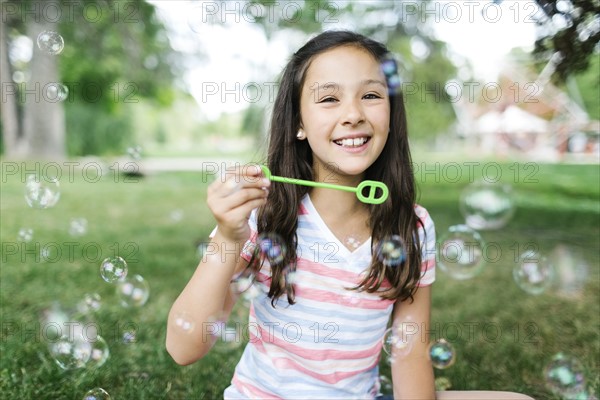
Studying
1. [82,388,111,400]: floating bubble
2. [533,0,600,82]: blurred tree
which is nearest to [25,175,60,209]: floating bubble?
[82,388,111,400]: floating bubble

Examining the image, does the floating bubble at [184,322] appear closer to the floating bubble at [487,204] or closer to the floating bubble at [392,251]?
the floating bubble at [392,251]

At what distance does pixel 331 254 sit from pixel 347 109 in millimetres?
411

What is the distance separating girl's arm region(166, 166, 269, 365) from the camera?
4.07 feet

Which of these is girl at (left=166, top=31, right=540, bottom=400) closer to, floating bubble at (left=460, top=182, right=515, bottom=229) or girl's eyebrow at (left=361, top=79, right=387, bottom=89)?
girl's eyebrow at (left=361, top=79, right=387, bottom=89)

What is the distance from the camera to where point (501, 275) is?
432 cm

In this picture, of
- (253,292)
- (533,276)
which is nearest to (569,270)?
(533,276)

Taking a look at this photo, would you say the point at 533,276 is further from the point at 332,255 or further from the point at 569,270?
the point at 569,270

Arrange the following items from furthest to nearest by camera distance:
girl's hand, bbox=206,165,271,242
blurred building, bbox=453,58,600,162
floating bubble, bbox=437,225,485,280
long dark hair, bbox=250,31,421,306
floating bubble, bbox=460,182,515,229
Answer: blurred building, bbox=453,58,600,162 → floating bubble, bbox=460,182,515,229 → floating bubble, bbox=437,225,485,280 → long dark hair, bbox=250,31,421,306 → girl's hand, bbox=206,165,271,242

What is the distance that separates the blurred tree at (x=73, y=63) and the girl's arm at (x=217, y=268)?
850cm

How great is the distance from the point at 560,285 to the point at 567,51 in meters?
2.17

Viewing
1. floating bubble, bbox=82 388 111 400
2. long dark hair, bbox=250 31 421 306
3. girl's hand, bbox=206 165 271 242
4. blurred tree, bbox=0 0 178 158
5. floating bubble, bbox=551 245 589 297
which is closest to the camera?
girl's hand, bbox=206 165 271 242

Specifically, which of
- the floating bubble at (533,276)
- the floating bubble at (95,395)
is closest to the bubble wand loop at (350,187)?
the floating bubble at (95,395)

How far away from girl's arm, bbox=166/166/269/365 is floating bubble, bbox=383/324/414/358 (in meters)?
0.54

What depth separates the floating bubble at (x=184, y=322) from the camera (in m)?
1.36
